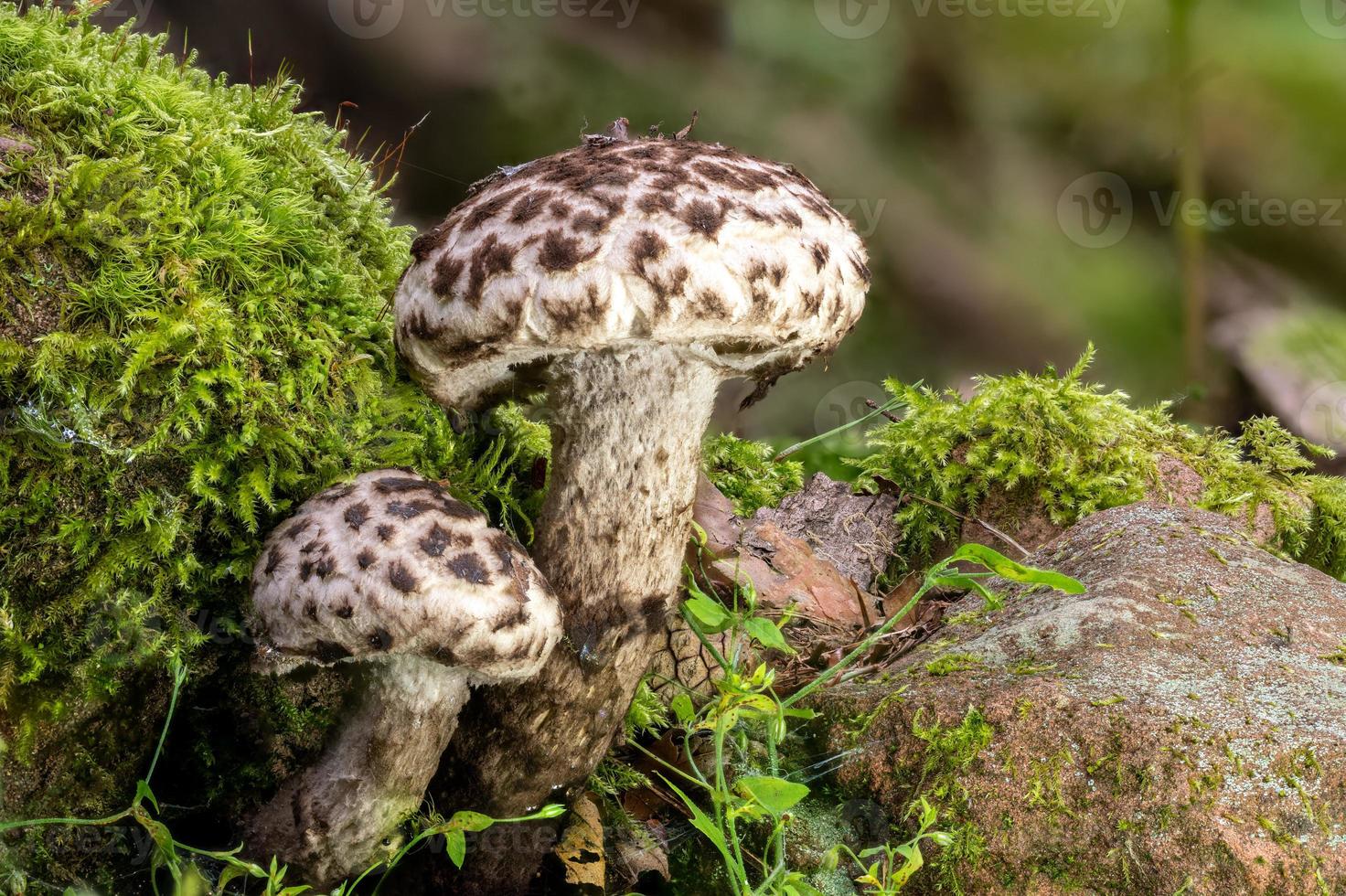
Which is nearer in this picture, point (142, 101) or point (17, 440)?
point (17, 440)

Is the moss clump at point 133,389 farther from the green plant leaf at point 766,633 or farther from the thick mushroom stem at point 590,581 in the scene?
the green plant leaf at point 766,633

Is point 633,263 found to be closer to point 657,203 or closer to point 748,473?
point 657,203

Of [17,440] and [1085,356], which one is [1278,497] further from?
[17,440]

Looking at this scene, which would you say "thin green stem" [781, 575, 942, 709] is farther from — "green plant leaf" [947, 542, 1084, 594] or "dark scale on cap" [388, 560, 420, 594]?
"dark scale on cap" [388, 560, 420, 594]

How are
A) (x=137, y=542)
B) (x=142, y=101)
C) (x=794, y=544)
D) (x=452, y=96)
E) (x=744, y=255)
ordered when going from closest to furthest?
(x=744, y=255) < (x=137, y=542) < (x=142, y=101) < (x=794, y=544) < (x=452, y=96)

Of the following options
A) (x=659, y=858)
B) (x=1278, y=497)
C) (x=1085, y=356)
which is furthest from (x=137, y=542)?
(x=1278, y=497)

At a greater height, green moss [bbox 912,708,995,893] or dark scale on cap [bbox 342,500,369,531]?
dark scale on cap [bbox 342,500,369,531]

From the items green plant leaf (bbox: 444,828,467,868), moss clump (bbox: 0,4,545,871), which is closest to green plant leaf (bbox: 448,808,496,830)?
green plant leaf (bbox: 444,828,467,868)
